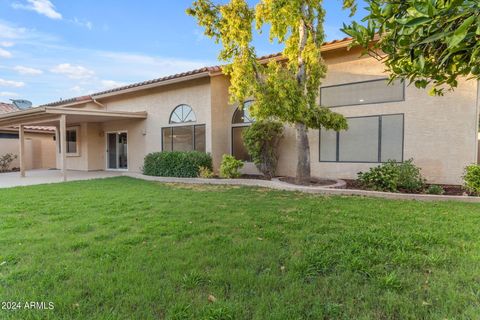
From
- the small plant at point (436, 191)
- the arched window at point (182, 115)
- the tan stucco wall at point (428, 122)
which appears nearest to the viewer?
the small plant at point (436, 191)

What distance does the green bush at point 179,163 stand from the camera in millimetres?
11320

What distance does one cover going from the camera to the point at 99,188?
9.37 meters

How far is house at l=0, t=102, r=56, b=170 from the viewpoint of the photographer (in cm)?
1834

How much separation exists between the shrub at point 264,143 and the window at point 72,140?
12.0 m

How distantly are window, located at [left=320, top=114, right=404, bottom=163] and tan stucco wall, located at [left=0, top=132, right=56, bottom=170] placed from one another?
1892 cm

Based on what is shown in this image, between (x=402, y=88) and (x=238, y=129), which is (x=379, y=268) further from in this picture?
(x=238, y=129)

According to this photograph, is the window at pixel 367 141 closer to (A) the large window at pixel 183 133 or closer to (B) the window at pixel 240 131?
(B) the window at pixel 240 131

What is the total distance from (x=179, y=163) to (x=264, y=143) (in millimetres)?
3409

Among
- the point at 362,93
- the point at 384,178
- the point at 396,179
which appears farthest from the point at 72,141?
the point at 396,179

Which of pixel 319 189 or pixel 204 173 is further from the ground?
pixel 204 173

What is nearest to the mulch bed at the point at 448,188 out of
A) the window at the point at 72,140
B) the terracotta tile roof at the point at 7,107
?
the window at the point at 72,140

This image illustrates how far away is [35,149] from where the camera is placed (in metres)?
19.9

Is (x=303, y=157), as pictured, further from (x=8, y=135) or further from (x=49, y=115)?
(x=8, y=135)

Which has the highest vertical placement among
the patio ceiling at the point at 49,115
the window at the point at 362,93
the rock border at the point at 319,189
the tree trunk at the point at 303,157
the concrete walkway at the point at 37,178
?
the window at the point at 362,93
